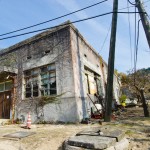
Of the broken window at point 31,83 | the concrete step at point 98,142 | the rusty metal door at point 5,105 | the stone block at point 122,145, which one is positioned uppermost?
the broken window at point 31,83

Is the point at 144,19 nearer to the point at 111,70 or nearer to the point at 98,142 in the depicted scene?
the point at 111,70

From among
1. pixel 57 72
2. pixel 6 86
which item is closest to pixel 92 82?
pixel 57 72

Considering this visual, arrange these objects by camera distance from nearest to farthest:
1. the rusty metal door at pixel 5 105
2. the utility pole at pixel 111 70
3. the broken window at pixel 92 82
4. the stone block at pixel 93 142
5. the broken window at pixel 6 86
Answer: the stone block at pixel 93 142 < the utility pole at pixel 111 70 < the rusty metal door at pixel 5 105 < the broken window at pixel 6 86 < the broken window at pixel 92 82

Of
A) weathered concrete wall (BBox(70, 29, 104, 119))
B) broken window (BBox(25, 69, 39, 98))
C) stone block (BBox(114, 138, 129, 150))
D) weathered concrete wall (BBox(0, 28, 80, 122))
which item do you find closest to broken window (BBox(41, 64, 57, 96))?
weathered concrete wall (BBox(0, 28, 80, 122))

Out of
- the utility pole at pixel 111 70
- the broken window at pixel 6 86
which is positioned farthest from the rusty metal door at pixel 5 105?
the utility pole at pixel 111 70

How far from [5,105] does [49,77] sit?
178 inches

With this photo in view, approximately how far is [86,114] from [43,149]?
17.8 ft

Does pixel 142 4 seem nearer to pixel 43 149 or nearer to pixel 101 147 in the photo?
pixel 101 147

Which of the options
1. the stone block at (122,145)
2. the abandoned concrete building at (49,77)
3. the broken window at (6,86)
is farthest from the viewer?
the broken window at (6,86)

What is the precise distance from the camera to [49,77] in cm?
1048

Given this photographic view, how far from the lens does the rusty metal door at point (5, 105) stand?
11931mm

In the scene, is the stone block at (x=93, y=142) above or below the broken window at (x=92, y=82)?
below

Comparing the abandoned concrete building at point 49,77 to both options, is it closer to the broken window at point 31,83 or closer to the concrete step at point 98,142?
the broken window at point 31,83

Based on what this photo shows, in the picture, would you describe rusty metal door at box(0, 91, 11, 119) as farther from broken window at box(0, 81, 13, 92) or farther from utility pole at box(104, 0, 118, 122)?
utility pole at box(104, 0, 118, 122)
